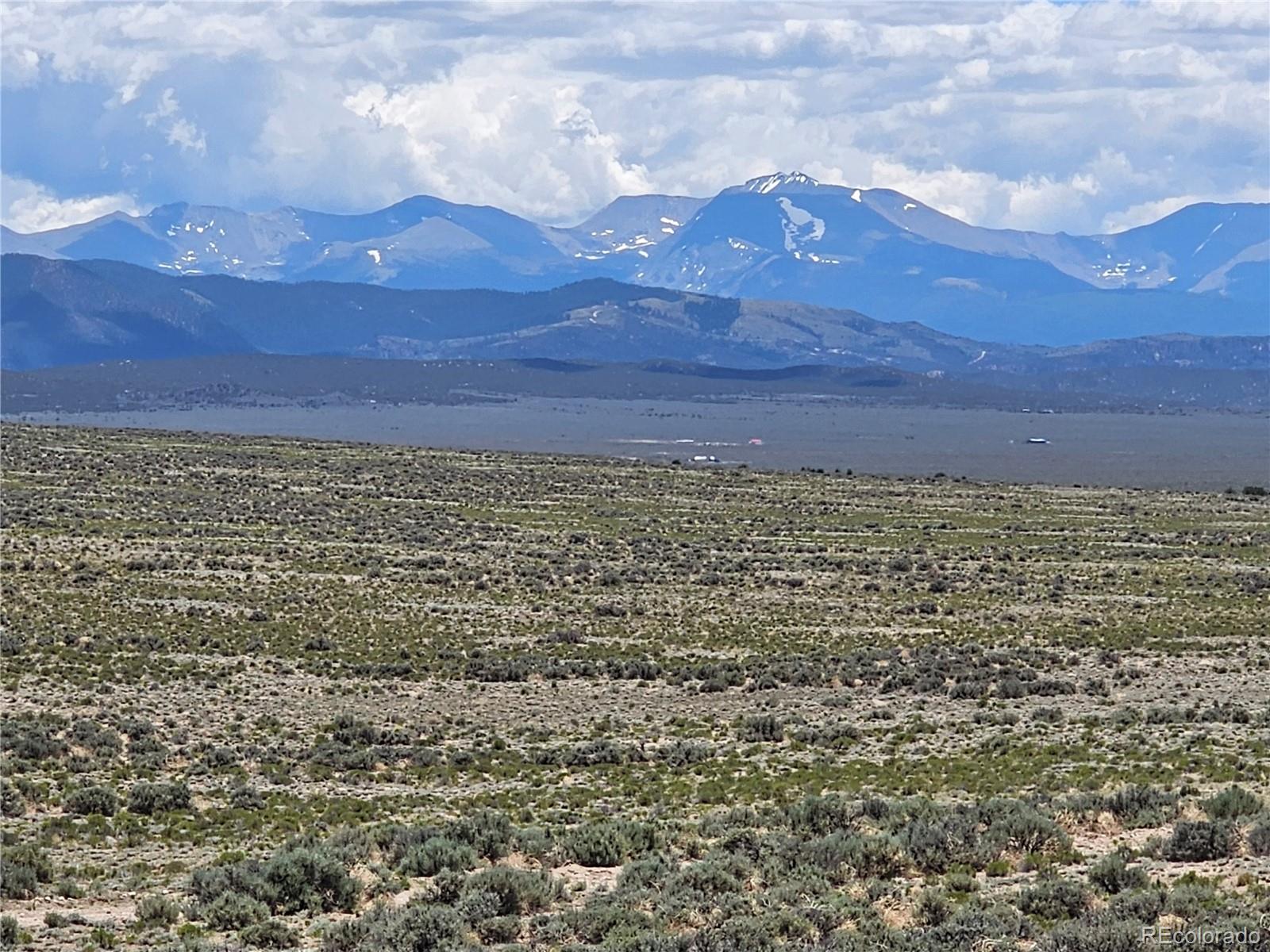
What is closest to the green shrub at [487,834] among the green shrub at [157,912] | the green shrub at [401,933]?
the green shrub at [401,933]

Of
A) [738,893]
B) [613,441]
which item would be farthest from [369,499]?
[613,441]

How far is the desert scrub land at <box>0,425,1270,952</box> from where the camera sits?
1418 cm

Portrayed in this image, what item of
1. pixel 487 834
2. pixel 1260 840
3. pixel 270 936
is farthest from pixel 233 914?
pixel 1260 840

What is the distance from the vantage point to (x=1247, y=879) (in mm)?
14188

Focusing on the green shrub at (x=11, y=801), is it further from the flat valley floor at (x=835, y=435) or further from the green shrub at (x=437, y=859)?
the flat valley floor at (x=835, y=435)

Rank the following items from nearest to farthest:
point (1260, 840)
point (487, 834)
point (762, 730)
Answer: point (1260, 840)
point (487, 834)
point (762, 730)

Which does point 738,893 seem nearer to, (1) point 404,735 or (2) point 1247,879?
(2) point 1247,879

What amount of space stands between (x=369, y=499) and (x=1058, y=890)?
56.0 m

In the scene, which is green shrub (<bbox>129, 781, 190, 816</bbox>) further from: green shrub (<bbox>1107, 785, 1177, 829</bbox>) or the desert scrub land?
green shrub (<bbox>1107, 785, 1177, 829</bbox>)

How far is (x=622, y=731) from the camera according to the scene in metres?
26.5

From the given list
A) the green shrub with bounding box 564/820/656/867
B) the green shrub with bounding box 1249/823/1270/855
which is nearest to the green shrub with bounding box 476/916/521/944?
the green shrub with bounding box 564/820/656/867

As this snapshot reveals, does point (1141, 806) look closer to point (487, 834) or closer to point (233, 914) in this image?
point (487, 834)

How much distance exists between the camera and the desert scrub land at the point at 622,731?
14.2m

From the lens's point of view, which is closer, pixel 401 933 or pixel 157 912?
pixel 401 933
